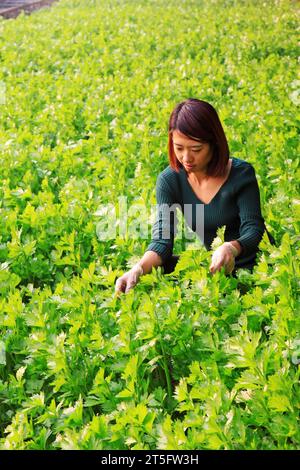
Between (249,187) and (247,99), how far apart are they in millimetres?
4138

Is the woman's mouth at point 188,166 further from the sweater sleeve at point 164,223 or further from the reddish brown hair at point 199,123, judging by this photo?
the sweater sleeve at point 164,223

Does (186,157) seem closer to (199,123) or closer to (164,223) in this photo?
(199,123)

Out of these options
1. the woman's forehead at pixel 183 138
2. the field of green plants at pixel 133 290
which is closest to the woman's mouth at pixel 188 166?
the woman's forehead at pixel 183 138

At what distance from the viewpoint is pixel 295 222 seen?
3.62 m

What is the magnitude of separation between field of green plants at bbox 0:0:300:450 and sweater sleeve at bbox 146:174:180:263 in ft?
0.59

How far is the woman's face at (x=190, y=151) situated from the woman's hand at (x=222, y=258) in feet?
1.81

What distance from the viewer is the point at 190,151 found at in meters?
3.38

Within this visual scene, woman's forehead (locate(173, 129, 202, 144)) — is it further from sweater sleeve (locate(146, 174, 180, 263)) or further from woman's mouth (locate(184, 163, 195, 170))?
sweater sleeve (locate(146, 174, 180, 263))

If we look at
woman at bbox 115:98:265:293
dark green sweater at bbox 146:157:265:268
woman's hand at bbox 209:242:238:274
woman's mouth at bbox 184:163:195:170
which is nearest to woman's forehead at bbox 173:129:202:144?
woman at bbox 115:98:265:293

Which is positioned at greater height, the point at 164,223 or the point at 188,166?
the point at 188,166

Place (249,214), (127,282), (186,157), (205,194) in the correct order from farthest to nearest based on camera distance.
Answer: (205,194), (249,214), (186,157), (127,282)

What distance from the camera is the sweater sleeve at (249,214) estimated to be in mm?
3395

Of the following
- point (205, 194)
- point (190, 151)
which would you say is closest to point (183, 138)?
point (190, 151)

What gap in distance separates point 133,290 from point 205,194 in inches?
34.6
